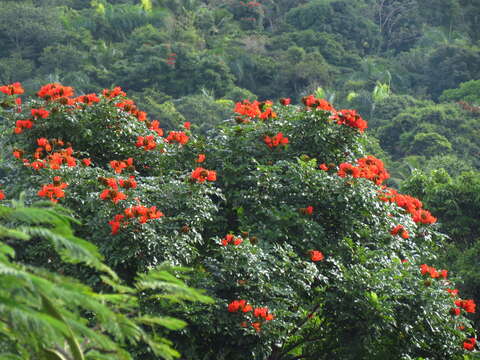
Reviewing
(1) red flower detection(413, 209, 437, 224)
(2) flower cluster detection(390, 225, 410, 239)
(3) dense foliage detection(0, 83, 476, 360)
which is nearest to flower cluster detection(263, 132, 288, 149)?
(3) dense foliage detection(0, 83, 476, 360)

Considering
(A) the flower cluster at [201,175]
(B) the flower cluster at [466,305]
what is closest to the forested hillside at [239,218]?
(A) the flower cluster at [201,175]

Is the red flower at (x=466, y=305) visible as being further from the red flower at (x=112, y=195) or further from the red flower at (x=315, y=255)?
the red flower at (x=112, y=195)

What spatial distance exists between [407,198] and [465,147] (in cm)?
2479

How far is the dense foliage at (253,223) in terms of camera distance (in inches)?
204

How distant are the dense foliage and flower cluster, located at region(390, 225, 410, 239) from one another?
0.04 ft

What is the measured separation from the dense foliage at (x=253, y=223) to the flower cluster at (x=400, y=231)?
0.04 ft

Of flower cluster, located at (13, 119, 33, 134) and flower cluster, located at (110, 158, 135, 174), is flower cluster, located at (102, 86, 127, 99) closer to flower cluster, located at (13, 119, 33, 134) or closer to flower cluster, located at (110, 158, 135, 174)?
flower cluster, located at (13, 119, 33, 134)

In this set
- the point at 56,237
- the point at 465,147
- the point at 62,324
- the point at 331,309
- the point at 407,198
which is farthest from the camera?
the point at 465,147

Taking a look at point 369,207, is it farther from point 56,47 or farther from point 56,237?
point 56,47

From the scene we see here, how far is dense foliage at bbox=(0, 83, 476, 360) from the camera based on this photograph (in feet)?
17.0

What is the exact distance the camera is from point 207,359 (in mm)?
5371

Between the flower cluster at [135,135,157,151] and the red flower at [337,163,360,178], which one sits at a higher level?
the red flower at [337,163,360,178]

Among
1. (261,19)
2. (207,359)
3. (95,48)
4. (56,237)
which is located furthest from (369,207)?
(261,19)

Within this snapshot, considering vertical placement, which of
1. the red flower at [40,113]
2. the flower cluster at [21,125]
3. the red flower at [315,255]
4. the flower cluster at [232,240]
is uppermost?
the red flower at [40,113]
